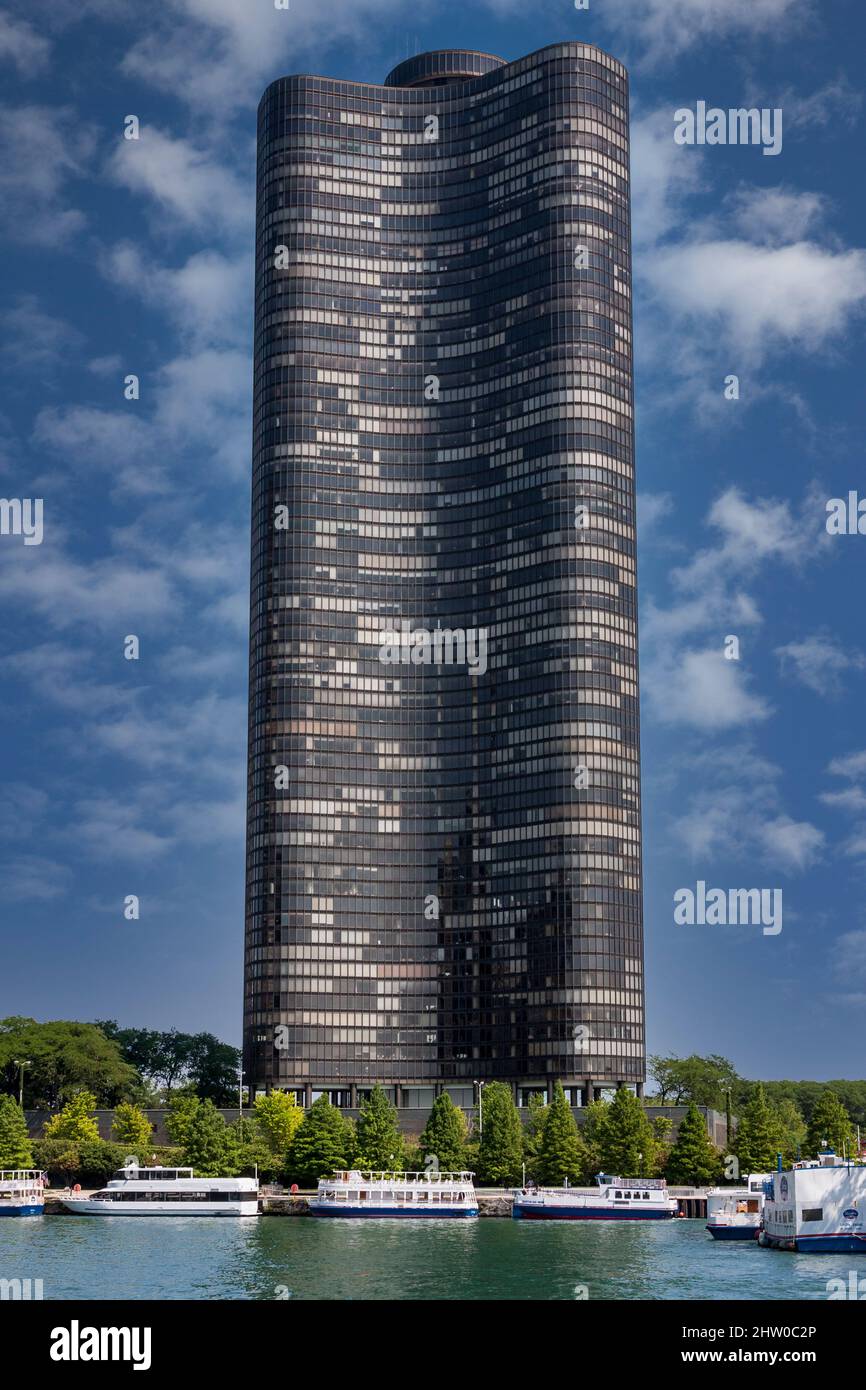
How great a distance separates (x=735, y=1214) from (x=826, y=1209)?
22.5 metres

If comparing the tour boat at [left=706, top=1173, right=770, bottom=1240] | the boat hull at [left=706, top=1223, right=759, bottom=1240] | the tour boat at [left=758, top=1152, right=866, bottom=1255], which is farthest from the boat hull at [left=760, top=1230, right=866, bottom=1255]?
the tour boat at [left=706, top=1173, right=770, bottom=1240]

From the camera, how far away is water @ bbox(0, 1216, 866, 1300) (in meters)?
112

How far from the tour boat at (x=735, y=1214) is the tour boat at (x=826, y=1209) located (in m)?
13.4

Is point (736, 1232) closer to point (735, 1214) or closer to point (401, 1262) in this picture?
point (735, 1214)

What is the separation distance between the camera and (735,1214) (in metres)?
170

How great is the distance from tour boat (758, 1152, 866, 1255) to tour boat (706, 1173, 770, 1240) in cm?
1336

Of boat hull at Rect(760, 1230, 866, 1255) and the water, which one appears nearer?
the water

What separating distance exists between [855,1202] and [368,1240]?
4533cm

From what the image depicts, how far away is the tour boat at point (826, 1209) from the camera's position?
484 feet

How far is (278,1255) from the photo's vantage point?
140625mm

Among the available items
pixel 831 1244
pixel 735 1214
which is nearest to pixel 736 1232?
pixel 735 1214

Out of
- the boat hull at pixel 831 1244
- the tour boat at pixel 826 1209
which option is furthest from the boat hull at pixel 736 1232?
the boat hull at pixel 831 1244

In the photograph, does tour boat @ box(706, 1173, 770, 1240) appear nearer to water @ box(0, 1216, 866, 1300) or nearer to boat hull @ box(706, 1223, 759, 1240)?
boat hull @ box(706, 1223, 759, 1240)
